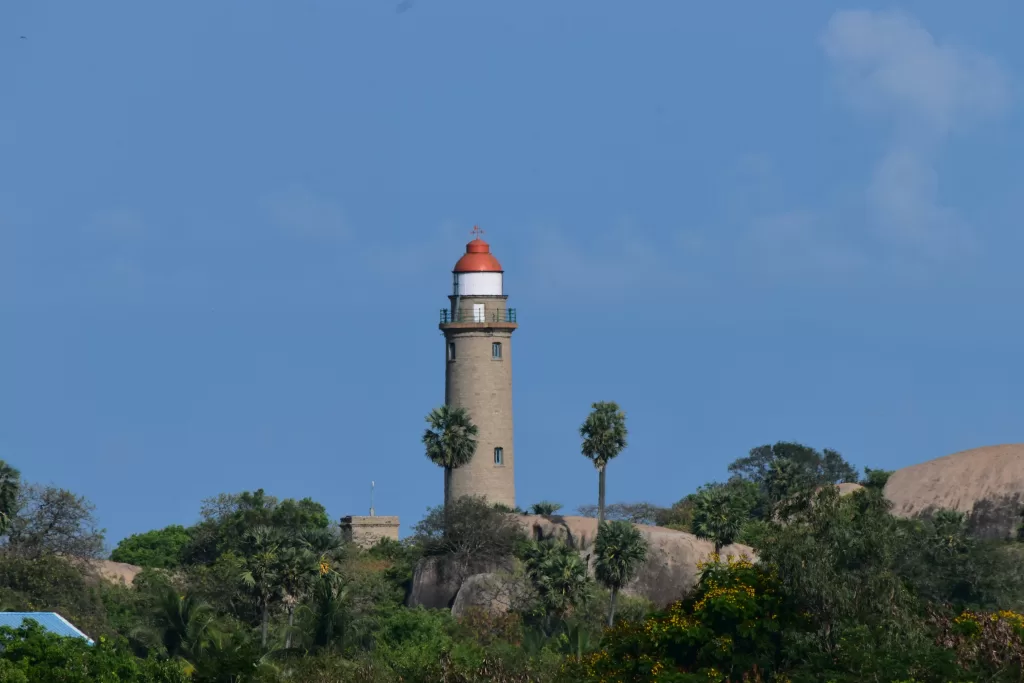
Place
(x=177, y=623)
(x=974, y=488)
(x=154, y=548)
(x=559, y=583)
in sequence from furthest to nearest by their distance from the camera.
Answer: (x=154, y=548)
(x=974, y=488)
(x=559, y=583)
(x=177, y=623)

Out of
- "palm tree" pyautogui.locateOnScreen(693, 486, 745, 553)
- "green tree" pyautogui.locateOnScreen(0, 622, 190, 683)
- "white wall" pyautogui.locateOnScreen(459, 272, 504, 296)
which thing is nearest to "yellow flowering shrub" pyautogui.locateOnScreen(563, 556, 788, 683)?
"green tree" pyautogui.locateOnScreen(0, 622, 190, 683)

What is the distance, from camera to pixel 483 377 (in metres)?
110

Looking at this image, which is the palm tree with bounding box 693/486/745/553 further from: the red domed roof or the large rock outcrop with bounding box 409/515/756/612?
the red domed roof

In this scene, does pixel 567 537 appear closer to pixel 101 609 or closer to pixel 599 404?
pixel 599 404

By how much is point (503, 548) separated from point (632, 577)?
40.2 ft

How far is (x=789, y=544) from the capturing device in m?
55.7

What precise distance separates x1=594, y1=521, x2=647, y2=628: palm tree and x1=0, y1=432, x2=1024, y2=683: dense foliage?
11 cm

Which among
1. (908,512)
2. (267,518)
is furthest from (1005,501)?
(267,518)

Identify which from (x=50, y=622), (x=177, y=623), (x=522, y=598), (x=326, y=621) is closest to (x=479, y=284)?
(x=522, y=598)

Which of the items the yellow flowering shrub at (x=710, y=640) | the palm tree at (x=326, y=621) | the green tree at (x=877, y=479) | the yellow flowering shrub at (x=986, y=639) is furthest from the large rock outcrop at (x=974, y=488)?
the yellow flowering shrub at (x=986, y=639)

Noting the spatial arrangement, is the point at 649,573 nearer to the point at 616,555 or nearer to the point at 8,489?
the point at 616,555

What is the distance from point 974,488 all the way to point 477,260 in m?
29.3

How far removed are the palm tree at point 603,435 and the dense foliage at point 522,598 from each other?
97mm

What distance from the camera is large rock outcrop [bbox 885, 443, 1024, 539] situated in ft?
341
